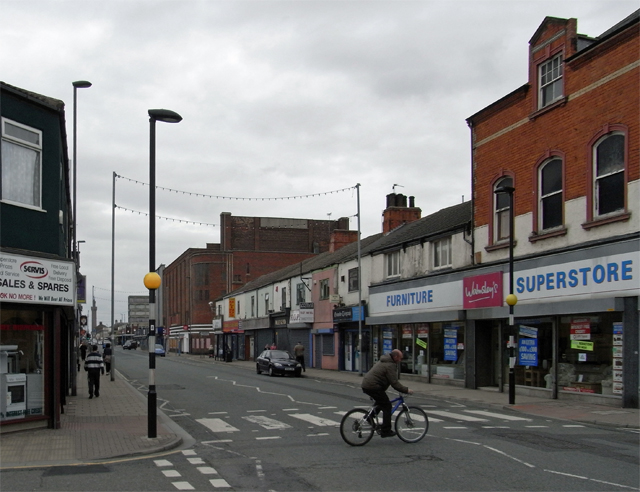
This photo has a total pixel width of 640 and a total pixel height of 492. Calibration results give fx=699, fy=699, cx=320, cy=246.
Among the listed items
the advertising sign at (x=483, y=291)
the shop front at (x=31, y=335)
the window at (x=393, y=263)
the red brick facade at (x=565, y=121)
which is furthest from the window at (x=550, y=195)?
the shop front at (x=31, y=335)

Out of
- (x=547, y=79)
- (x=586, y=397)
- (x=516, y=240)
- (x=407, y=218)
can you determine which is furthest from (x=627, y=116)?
(x=407, y=218)

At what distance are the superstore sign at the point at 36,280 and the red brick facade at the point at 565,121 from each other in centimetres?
1396

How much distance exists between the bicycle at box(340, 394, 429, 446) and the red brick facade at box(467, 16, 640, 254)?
955 centimetres

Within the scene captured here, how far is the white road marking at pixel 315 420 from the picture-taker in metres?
15.2

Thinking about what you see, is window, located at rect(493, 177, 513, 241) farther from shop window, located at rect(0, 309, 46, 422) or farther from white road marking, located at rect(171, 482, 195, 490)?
white road marking, located at rect(171, 482, 195, 490)

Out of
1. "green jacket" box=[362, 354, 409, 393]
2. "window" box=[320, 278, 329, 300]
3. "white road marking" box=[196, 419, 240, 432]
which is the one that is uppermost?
"window" box=[320, 278, 329, 300]

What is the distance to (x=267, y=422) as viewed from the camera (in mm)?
15836

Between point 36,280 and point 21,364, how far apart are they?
170 cm

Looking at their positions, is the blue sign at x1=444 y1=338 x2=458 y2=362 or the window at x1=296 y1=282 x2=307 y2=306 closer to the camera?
the blue sign at x1=444 y1=338 x2=458 y2=362

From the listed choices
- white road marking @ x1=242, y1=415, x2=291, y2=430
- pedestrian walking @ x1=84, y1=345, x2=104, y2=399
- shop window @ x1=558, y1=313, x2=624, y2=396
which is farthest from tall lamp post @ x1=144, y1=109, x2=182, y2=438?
shop window @ x1=558, y1=313, x2=624, y2=396

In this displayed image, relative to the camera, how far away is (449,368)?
27.4 metres

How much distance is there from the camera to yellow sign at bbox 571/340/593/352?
64.3ft

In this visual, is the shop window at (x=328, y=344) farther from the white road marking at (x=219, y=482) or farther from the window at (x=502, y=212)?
the white road marking at (x=219, y=482)

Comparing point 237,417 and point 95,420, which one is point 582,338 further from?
point 95,420
